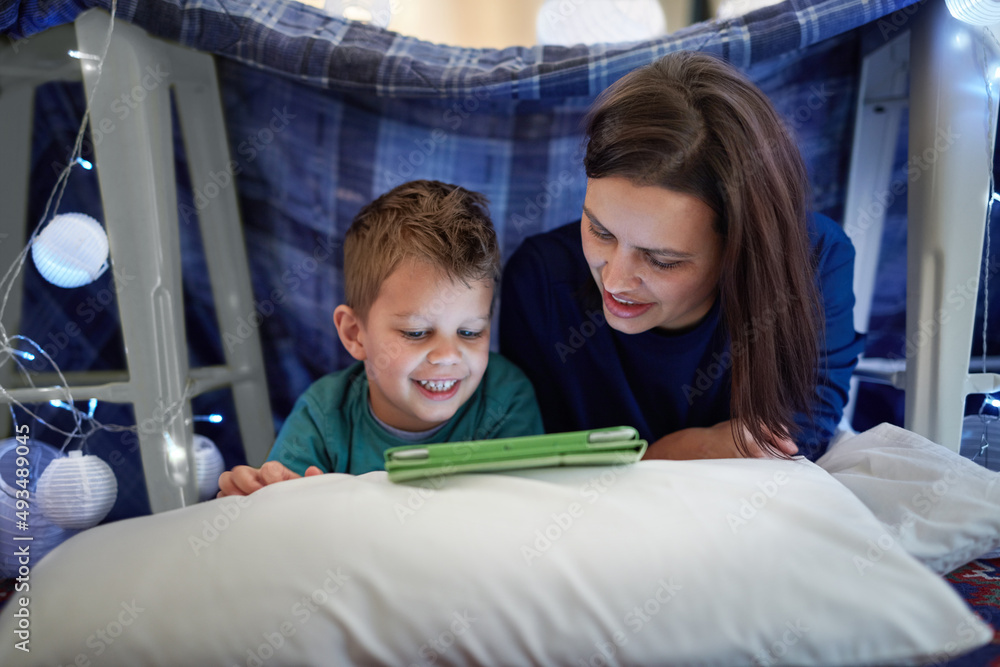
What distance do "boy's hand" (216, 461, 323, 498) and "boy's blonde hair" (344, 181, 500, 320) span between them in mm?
239

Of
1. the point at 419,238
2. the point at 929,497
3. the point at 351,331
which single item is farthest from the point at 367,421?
the point at 929,497

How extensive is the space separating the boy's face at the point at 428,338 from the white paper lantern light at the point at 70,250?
357mm

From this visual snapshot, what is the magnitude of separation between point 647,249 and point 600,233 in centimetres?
7

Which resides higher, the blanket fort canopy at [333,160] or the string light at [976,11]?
the string light at [976,11]

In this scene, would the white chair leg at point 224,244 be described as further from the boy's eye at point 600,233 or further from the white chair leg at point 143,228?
the boy's eye at point 600,233

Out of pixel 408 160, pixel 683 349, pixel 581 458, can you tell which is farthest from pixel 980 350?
pixel 408 160

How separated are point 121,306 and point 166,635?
471 mm

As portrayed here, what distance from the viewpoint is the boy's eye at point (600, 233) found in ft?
2.66

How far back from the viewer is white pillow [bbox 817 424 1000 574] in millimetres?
645

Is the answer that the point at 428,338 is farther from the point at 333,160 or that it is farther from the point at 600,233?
the point at 333,160

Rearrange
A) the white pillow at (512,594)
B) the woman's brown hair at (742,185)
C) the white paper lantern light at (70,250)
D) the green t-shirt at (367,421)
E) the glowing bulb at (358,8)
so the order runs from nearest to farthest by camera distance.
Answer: the white pillow at (512,594) < the woman's brown hair at (742,185) < the white paper lantern light at (70,250) < the green t-shirt at (367,421) < the glowing bulb at (358,8)

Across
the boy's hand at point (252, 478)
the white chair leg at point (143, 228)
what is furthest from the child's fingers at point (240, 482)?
the white chair leg at point (143, 228)

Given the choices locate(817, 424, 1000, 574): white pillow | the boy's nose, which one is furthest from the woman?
the boy's nose

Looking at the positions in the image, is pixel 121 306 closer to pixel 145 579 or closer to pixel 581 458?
pixel 145 579
